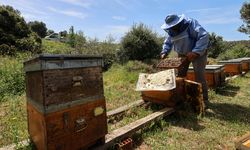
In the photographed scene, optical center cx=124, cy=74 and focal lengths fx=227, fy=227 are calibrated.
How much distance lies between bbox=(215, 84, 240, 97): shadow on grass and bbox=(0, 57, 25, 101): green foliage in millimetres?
5089

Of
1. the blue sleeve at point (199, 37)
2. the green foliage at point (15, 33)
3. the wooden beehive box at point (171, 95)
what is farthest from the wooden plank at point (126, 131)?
the green foliage at point (15, 33)

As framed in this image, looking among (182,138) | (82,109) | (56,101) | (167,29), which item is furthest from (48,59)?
(167,29)

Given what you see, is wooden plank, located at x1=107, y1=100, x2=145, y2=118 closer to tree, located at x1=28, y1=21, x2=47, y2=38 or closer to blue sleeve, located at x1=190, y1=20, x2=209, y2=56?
blue sleeve, located at x1=190, y1=20, x2=209, y2=56

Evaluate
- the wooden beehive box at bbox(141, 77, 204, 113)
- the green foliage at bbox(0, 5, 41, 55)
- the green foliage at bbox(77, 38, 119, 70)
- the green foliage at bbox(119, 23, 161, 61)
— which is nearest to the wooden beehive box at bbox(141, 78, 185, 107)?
the wooden beehive box at bbox(141, 77, 204, 113)

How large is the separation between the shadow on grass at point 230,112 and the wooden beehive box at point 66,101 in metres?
2.39

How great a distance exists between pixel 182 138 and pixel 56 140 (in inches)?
68.2

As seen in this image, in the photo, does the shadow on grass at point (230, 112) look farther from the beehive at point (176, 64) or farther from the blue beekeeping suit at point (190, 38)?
the blue beekeeping suit at point (190, 38)

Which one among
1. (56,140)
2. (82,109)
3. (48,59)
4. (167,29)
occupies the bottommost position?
(56,140)

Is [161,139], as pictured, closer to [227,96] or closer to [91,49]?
[227,96]

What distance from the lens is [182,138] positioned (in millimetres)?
3076

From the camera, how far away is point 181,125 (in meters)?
3.53

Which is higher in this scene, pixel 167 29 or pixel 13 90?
pixel 167 29

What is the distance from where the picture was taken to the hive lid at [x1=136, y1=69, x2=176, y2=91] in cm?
358

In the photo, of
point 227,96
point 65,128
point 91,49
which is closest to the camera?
point 65,128
